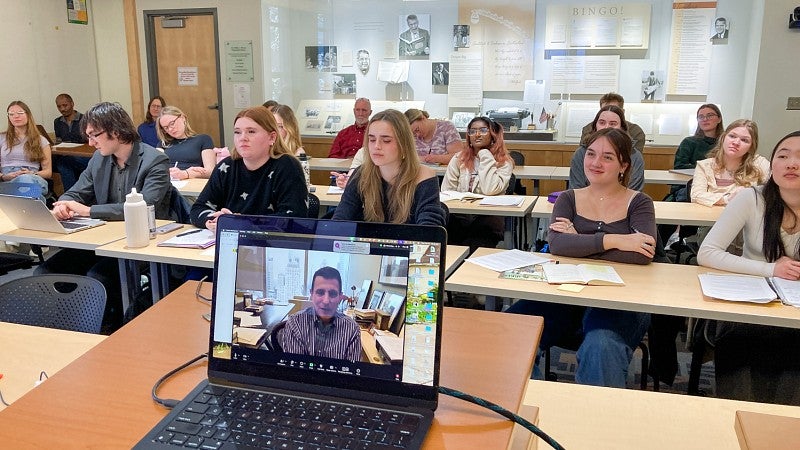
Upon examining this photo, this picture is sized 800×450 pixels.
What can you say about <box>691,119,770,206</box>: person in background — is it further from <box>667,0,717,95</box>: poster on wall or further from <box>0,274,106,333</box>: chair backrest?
<box>0,274,106,333</box>: chair backrest

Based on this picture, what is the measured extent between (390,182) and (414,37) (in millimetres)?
4665

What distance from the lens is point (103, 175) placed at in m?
3.45

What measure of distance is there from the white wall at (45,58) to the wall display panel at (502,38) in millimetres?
4565

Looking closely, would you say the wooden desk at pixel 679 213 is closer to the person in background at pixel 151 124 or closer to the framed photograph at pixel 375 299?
the framed photograph at pixel 375 299

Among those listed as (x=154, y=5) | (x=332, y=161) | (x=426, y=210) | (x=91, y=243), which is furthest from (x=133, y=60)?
(x=426, y=210)

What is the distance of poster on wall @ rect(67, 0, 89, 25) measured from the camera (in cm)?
764

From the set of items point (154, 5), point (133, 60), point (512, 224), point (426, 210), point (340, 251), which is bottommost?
point (512, 224)

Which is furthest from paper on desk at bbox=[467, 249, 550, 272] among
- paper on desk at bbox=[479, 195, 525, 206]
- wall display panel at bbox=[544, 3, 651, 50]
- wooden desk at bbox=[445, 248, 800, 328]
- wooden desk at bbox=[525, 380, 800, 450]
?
wall display panel at bbox=[544, 3, 651, 50]

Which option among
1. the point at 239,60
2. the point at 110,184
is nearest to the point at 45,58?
the point at 239,60

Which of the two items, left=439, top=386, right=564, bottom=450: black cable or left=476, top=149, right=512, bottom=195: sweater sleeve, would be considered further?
left=476, top=149, right=512, bottom=195: sweater sleeve

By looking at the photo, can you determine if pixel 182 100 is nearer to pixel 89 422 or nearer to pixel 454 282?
pixel 454 282

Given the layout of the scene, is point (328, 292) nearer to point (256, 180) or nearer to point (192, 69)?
point (256, 180)

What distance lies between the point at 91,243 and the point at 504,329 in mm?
2330

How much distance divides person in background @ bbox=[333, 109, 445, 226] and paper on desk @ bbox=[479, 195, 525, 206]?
1127 millimetres
